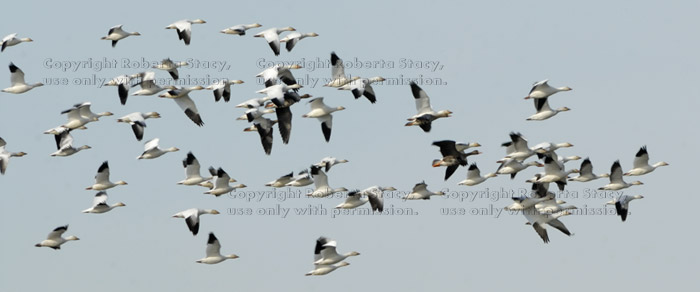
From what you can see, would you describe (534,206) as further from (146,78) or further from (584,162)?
(146,78)

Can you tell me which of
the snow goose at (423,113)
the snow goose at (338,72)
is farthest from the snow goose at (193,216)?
the snow goose at (423,113)

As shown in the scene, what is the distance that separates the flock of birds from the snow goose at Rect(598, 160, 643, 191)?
0.07 feet

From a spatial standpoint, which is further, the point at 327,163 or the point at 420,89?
the point at 327,163

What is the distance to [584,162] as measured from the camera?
39.2 m

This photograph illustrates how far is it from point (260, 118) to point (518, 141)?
551cm

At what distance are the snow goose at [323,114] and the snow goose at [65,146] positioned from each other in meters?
5.05

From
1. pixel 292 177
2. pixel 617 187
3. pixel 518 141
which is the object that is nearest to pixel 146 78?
pixel 292 177

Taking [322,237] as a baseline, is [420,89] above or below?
above

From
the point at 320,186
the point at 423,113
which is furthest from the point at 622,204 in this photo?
the point at 320,186

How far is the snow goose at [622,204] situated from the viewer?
37438 millimetres

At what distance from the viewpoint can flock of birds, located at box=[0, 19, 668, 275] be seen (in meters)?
36.2

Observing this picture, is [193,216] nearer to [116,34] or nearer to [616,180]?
[116,34]

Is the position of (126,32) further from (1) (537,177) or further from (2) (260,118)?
(1) (537,177)

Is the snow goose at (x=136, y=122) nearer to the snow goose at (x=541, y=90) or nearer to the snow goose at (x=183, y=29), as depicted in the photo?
the snow goose at (x=183, y=29)
